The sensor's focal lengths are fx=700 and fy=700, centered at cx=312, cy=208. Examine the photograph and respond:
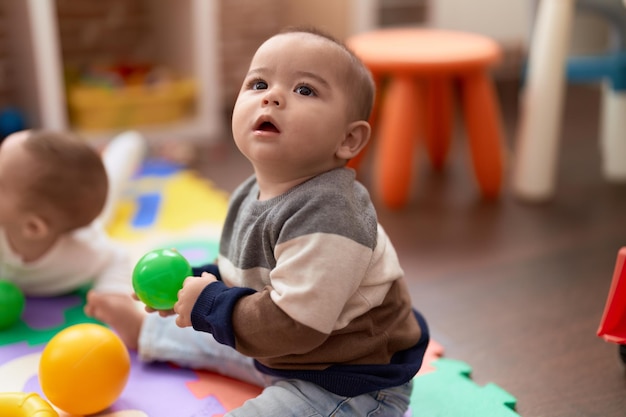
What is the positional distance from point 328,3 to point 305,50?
5.37 ft

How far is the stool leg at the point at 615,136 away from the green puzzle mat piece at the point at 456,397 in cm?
103

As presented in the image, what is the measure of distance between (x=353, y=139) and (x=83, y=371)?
416 millimetres

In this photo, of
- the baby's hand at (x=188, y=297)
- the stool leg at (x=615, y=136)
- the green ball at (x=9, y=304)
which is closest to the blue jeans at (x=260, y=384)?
the baby's hand at (x=188, y=297)

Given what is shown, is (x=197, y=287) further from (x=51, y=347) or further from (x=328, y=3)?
(x=328, y=3)

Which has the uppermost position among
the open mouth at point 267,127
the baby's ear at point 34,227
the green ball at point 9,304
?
the open mouth at point 267,127

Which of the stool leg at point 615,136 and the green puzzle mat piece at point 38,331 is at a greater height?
the stool leg at point 615,136

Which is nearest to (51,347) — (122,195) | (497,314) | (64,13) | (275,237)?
(275,237)

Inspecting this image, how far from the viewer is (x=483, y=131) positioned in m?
1.63

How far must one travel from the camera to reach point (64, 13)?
222 cm

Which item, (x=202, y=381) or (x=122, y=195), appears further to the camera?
(x=122, y=195)

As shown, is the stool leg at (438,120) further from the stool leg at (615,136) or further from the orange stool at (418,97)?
the stool leg at (615,136)

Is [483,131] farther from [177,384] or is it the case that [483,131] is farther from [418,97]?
[177,384]

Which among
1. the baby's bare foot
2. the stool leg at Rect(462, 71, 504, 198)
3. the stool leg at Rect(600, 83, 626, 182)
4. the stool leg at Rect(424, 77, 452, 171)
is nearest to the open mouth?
the baby's bare foot

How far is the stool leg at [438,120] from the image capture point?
5.97 feet
